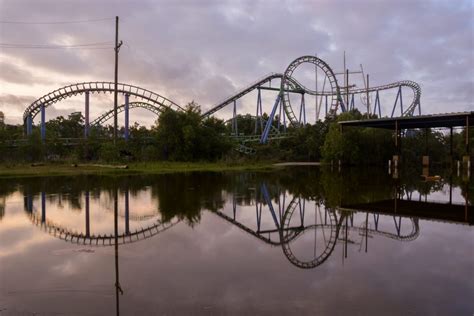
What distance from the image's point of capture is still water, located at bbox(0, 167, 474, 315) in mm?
3922

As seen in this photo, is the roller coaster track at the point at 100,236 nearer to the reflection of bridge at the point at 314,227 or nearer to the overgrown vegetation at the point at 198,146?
the reflection of bridge at the point at 314,227

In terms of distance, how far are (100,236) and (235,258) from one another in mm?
3005

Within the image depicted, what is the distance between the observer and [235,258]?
5.68 metres

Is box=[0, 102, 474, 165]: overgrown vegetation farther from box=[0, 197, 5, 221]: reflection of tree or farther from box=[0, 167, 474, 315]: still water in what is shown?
box=[0, 167, 474, 315]: still water

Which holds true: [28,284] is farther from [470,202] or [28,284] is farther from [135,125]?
[135,125]

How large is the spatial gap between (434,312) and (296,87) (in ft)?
157

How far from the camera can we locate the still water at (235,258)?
154 inches

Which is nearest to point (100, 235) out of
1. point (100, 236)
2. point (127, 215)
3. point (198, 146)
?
point (100, 236)

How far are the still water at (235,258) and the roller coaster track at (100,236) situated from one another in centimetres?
3

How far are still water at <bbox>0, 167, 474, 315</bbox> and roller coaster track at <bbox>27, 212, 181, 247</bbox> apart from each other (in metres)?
0.03

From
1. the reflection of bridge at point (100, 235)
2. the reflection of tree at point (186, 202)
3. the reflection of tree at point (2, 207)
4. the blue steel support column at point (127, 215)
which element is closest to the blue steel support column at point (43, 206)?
the reflection of bridge at point (100, 235)

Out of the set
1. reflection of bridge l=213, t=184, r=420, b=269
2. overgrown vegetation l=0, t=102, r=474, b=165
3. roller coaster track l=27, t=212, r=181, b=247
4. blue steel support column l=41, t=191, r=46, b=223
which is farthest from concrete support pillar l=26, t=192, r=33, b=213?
overgrown vegetation l=0, t=102, r=474, b=165

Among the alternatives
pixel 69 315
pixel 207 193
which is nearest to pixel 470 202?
pixel 207 193

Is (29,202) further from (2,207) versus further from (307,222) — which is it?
(307,222)
